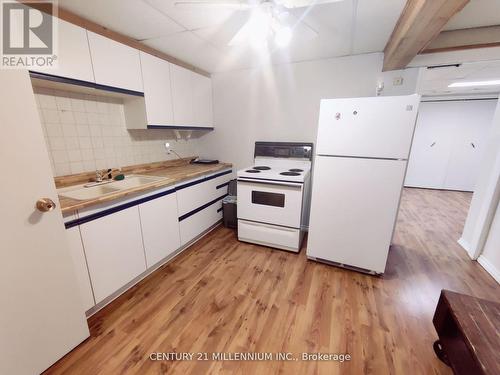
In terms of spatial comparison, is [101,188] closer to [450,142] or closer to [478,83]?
[478,83]

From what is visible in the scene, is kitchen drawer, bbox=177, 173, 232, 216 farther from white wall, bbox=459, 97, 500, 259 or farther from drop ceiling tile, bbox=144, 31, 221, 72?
white wall, bbox=459, 97, 500, 259

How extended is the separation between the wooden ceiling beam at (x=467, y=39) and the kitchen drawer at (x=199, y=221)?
9.64 ft

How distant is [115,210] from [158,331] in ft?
3.00

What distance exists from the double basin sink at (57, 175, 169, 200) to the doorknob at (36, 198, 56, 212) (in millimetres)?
361

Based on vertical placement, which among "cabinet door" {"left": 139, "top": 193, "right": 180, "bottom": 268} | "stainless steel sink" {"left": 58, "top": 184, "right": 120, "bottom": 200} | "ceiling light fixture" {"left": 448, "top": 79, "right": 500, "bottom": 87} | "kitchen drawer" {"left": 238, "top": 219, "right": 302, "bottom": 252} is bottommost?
"kitchen drawer" {"left": 238, "top": 219, "right": 302, "bottom": 252}

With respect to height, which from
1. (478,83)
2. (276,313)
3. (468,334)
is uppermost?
(478,83)

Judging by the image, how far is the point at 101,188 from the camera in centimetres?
190

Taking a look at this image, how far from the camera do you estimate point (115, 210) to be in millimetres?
1560

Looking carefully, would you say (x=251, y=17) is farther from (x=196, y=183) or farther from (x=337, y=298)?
(x=337, y=298)

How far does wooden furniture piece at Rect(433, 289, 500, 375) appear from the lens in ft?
3.06

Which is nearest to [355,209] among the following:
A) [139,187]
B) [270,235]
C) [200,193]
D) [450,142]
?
[270,235]

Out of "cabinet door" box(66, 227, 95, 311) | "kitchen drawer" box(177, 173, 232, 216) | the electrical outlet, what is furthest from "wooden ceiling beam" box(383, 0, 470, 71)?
"cabinet door" box(66, 227, 95, 311)

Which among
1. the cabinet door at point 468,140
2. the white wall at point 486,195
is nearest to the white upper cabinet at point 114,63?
the white wall at point 486,195

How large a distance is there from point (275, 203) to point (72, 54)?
210cm
